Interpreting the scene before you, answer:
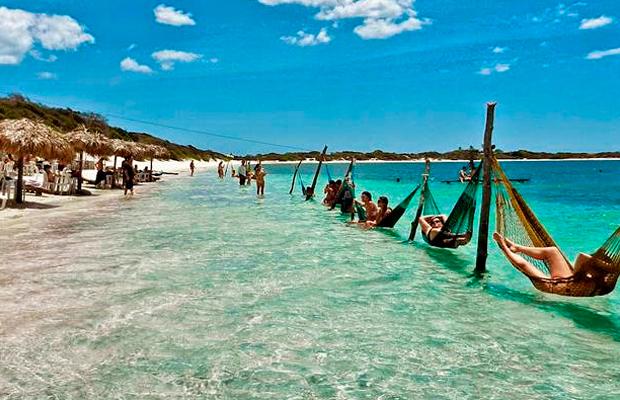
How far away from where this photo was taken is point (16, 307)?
5.38 meters

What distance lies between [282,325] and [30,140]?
10077 millimetres

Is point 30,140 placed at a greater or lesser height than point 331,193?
greater

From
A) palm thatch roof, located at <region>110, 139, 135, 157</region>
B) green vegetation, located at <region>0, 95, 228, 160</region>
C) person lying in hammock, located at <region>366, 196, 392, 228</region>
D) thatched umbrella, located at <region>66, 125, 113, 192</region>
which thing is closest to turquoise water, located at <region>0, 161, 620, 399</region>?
person lying in hammock, located at <region>366, 196, 392, 228</region>

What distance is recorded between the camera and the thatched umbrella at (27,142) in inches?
491

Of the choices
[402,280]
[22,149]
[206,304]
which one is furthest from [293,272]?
[22,149]

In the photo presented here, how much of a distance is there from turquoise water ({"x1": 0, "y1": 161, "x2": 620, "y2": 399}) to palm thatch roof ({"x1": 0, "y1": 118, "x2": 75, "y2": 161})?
11.5 ft

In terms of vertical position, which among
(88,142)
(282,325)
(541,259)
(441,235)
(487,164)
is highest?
(88,142)

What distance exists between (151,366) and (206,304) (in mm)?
1726

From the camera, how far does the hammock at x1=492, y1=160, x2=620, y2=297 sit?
16.9ft

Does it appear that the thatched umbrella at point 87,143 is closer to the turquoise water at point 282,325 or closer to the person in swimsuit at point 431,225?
the turquoise water at point 282,325

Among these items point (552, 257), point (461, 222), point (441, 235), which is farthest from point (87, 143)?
point (552, 257)

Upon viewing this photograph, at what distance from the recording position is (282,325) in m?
5.18

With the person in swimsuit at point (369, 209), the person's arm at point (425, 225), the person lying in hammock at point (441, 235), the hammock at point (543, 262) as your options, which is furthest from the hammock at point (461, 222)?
the person in swimsuit at point (369, 209)

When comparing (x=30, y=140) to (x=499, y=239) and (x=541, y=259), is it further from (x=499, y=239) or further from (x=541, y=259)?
(x=541, y=259)
